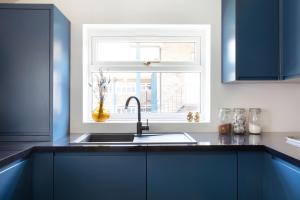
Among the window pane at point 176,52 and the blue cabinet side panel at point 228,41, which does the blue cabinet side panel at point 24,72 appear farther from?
the blue cabinet side panel at point 228,41

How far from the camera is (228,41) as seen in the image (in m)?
2.23

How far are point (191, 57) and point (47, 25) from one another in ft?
4.57

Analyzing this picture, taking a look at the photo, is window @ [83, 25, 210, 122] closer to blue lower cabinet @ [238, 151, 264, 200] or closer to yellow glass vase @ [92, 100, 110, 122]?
yellow glass vase @ [92, 100, 110, 122]

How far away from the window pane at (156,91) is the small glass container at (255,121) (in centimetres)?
52

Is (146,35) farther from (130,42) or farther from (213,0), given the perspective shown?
(213,0)

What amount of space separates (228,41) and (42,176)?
183cm

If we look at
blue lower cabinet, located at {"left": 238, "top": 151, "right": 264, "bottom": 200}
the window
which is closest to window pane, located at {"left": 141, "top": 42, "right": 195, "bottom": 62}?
the window

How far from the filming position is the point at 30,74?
1891 mm

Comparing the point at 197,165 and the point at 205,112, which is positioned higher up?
the point at 205,112

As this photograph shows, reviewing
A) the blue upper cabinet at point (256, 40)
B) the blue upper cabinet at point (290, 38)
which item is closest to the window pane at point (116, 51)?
the blue upper cabinet at point (256, 40)

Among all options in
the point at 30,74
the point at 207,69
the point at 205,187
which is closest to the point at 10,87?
the point at 30,74

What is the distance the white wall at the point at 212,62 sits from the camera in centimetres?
240

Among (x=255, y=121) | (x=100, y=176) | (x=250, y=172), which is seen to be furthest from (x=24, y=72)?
(x=255, y=121)

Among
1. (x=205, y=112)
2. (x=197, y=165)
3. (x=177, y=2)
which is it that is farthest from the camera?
(x=205, y=112)
